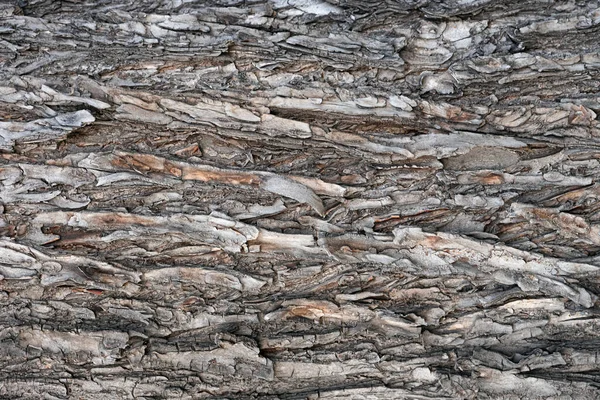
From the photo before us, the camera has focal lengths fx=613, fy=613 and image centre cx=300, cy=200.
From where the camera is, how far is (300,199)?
17.3ft

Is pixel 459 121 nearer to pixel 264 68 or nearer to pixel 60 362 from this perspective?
pixel 264 68

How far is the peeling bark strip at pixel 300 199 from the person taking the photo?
5.02m

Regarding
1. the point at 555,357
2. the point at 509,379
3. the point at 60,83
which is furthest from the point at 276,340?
the point at 60,83

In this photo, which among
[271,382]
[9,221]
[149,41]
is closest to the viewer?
[149,41]

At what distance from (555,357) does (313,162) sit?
2775 mm

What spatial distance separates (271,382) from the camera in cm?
566

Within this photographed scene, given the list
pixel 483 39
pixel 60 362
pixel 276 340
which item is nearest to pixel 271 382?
pixel 276 340

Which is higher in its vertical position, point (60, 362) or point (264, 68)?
point (264, 68)

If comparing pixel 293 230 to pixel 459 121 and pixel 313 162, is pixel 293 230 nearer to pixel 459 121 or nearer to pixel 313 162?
pixel 313 162

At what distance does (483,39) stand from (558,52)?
0.62 meters

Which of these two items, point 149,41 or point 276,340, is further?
point 276,340

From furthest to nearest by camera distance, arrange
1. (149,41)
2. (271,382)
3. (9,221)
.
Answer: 1. (271,382)
2. (9,221)
3. (149,41)

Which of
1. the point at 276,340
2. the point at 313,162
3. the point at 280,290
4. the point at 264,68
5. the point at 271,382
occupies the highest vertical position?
the point at 264,68

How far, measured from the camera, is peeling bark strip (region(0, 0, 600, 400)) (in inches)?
198
